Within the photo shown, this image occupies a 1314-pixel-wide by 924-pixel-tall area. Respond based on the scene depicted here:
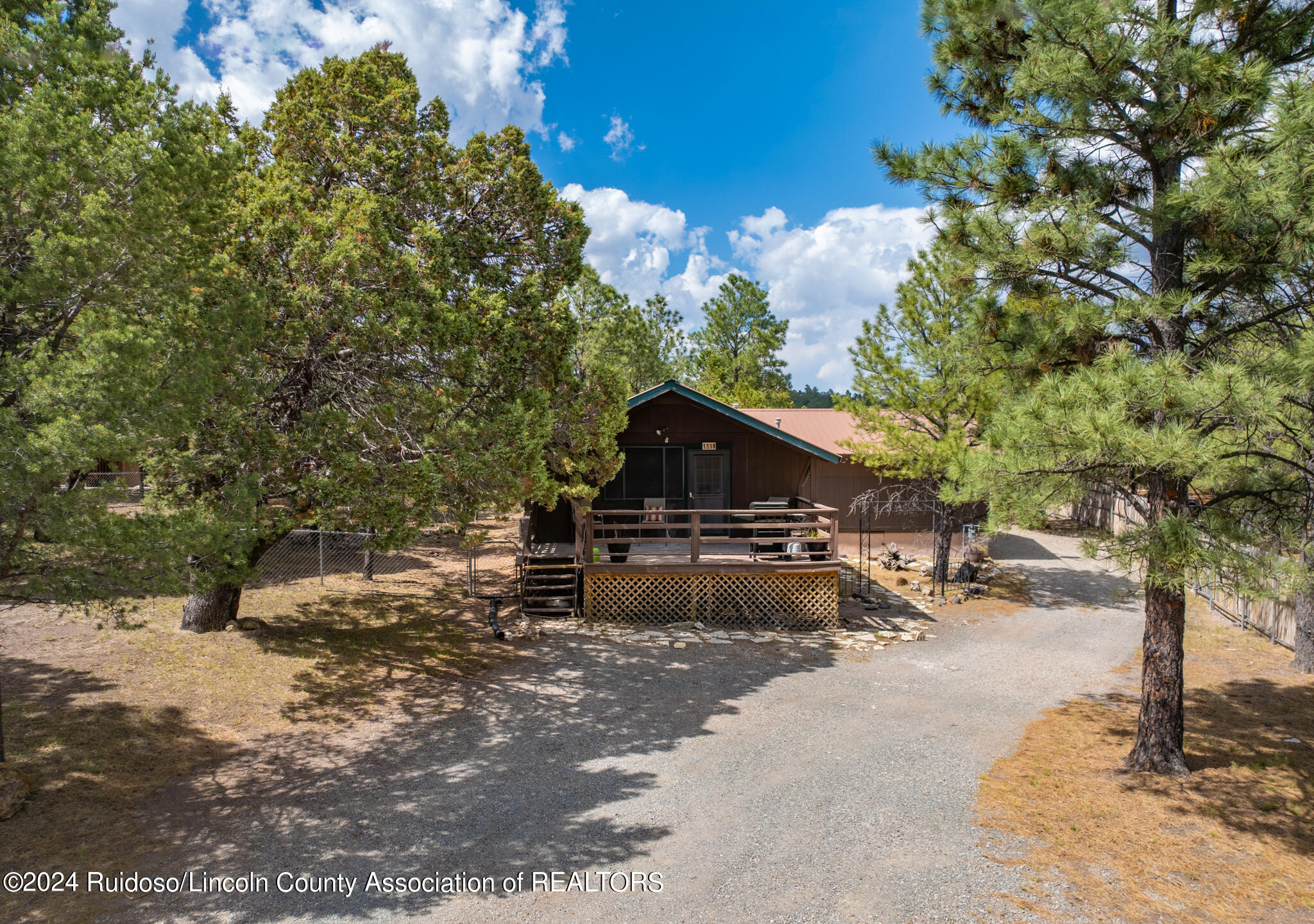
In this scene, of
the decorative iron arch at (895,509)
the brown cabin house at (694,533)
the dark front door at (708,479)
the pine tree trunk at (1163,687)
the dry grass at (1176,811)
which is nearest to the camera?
the dry grass at (1176,811)

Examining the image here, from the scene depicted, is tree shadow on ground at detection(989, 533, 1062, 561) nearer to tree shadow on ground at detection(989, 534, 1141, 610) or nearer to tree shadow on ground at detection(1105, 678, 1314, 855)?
tree shadow on ground at detection(989, 534, 1141, 610)

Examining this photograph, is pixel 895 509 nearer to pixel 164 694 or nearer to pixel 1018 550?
pixel 1018 550

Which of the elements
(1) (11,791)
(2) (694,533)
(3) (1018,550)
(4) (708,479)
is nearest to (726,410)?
(4) (708,479)

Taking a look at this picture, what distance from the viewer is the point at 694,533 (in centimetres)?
1329

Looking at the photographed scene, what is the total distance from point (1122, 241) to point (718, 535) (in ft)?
35.5

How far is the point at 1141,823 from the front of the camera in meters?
6.11

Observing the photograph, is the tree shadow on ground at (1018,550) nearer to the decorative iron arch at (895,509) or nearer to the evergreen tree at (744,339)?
the decorative iron arch at (895,509)

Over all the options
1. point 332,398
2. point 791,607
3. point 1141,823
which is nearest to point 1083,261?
point 1141,823

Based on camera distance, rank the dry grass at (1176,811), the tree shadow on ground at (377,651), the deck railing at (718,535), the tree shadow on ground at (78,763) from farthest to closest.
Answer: the deck railing at (718,535)
the tree shadow on ground at (377,651)
the tree shadow on ground at (78,763)
the dry grass at (1176,811)

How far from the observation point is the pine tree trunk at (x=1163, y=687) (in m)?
6.97

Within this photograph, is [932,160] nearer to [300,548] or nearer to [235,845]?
[235,845]

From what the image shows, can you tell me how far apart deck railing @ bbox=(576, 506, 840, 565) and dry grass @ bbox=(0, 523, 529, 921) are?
114 inches

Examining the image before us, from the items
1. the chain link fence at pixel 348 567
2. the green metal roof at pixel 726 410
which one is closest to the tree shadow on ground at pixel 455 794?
the green metal roof at pixel 726 410

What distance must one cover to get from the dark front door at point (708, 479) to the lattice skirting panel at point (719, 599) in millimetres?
3081
